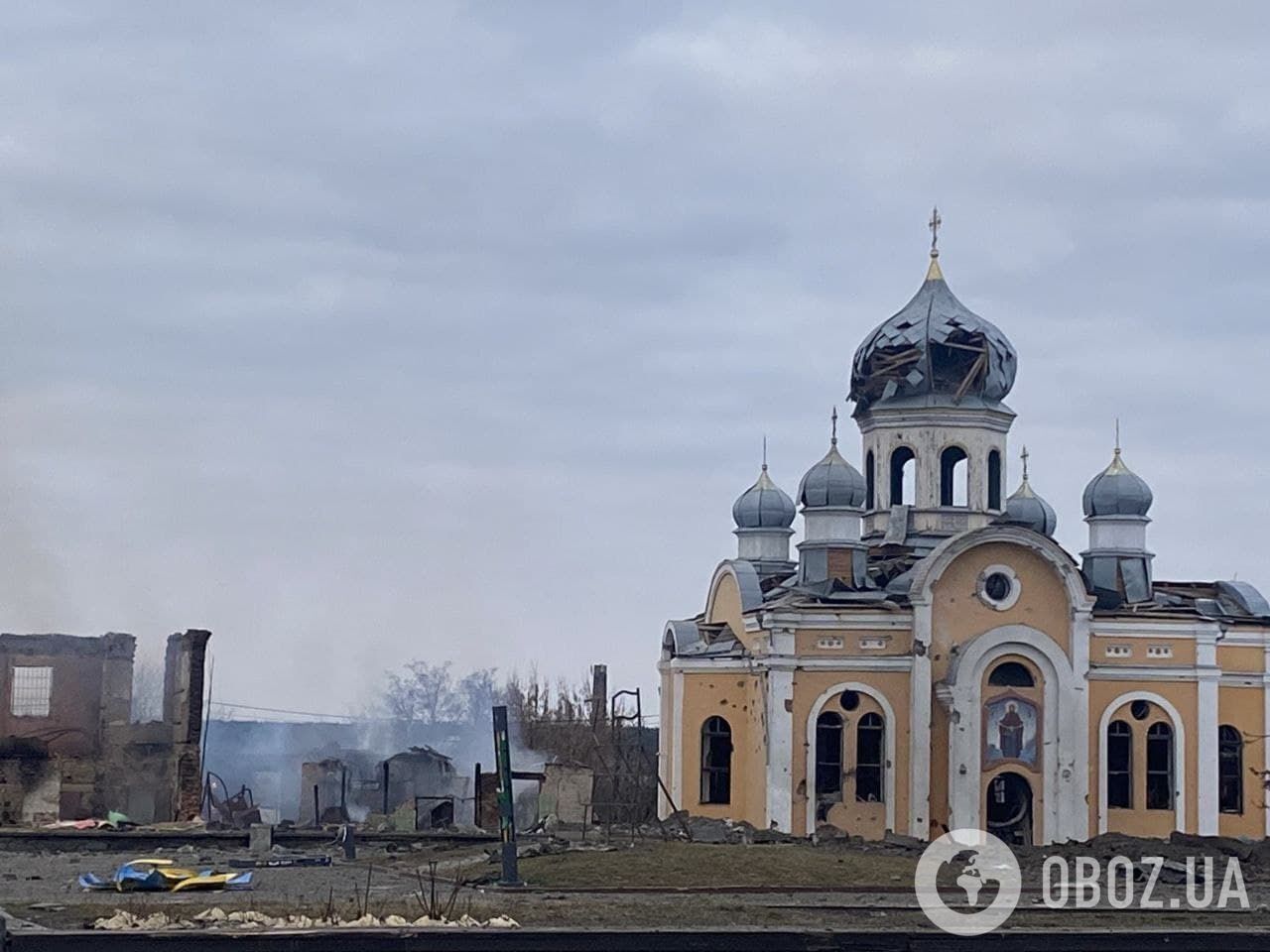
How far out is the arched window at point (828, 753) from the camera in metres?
41.4

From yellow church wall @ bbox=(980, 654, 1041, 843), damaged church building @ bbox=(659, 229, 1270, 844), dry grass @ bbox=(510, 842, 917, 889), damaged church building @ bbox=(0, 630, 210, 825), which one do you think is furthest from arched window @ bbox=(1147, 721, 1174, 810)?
damaged church building @ bbox=(0, 630, 210, 825)

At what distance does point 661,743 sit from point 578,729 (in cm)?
2246

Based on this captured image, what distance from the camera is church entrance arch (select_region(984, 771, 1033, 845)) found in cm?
4138

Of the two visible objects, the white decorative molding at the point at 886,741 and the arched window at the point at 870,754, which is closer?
the white decorative molding at the point at 886,741

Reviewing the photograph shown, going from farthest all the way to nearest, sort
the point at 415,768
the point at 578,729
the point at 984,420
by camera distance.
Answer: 1. the point at 578,729
2. the point at 415,768
3. the point at 984,420

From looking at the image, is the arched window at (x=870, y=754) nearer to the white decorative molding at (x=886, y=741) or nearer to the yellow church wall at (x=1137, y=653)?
the white decorative molding at (x=886, y=741)

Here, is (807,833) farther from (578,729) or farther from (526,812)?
(578,729)

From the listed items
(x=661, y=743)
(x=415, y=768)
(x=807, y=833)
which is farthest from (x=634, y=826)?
(x=415, y=768)

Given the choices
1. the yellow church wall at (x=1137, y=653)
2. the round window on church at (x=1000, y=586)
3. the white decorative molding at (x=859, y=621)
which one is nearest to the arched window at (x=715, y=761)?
the white decorative molding at (x=859, y=621)

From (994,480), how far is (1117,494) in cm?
264

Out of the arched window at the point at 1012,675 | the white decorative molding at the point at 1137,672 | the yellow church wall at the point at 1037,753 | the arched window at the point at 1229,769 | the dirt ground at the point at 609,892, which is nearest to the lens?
the dirt ground at the point at 609,892

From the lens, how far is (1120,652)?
42656 millimetres

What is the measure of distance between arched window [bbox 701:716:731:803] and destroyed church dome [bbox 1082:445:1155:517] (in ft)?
29.2

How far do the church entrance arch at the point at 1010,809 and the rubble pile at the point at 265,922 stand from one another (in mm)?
21349
